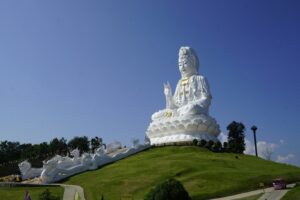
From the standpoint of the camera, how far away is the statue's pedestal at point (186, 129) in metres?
46.4

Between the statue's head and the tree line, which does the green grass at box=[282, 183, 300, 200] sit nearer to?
the statue's head

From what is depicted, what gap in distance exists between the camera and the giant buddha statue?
1842 inches

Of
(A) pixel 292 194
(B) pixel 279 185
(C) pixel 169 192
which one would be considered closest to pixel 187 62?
(B) pixel 279 185

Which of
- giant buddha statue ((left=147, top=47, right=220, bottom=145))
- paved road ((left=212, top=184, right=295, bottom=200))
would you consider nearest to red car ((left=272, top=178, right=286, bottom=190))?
paved road ((left=212, top=184, right=295, bottom=200))

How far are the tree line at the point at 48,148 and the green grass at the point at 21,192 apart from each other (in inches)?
1402

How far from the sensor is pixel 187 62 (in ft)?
172

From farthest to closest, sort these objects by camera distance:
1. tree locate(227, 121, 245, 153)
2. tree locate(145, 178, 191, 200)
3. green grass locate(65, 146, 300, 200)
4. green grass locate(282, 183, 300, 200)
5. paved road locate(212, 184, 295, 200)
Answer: tree locate(227, 121, 245, 153)
green grass locate(65, 146, 300, 200)
paved road locate(212, 184, 295, 200)
green grass locate(282, 183, 300, 200)
tree locate(145, 178, 191, 200)

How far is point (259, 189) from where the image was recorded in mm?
25625

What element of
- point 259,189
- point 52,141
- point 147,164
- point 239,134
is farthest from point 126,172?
point 52,141

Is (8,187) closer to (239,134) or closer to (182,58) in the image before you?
(182,58)

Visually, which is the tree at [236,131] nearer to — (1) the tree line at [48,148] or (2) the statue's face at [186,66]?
(2) the statue's face at [186,66]

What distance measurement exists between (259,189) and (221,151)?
17858 millimetres

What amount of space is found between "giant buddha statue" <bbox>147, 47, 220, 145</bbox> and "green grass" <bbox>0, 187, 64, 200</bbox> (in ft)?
66.1

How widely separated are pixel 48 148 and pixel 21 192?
39102 millimetres
